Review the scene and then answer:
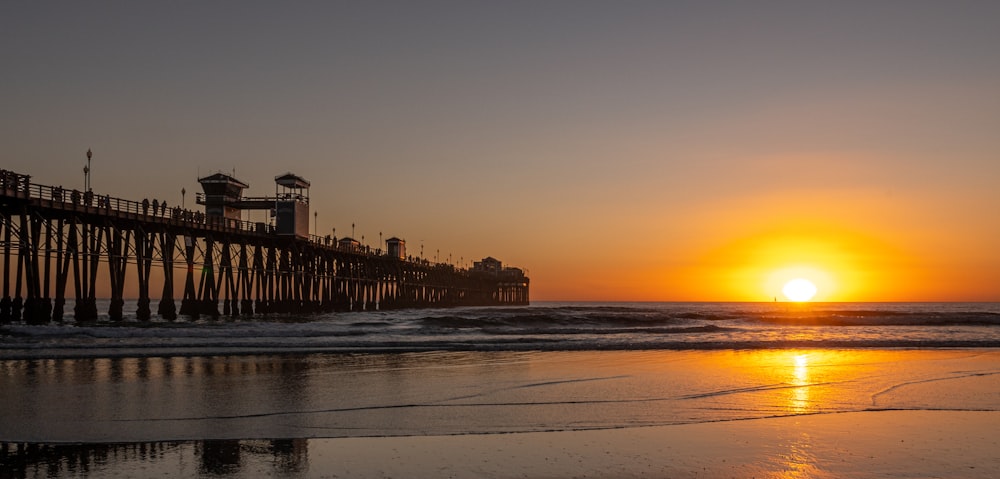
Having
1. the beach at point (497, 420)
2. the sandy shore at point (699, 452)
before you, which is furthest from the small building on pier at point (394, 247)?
the sandy shore at point (699, 452)

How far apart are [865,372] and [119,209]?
3485 centimetres

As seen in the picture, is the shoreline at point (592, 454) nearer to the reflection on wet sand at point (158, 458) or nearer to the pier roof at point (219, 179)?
the reflection on wet sand at point (158, 458)

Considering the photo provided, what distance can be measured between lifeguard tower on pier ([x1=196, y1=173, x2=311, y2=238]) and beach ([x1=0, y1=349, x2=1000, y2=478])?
39449mm

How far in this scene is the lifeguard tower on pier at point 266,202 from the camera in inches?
2277

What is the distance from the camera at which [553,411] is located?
11.7 metres

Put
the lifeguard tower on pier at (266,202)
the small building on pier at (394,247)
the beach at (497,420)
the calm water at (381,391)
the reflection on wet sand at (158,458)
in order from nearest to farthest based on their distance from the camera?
1. the reflection on wet sand at (158,458)
2. the beach at (497,420)
3. the calm water at (381,391)
4. the lifeguard tower on pier at (266,202)
5. the small building on pier at (394,247)

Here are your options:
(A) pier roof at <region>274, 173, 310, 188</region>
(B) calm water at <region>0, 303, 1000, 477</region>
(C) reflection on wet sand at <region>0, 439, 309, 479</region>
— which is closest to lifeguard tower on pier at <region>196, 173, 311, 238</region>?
(A) pier roof at <region>274, 173, 310, 188</region>

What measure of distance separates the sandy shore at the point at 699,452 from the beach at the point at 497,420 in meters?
0.03

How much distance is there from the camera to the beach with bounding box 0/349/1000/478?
820 cm

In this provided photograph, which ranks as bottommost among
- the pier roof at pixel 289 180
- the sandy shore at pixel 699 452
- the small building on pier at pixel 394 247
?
the sandy shore at pixel 699 452

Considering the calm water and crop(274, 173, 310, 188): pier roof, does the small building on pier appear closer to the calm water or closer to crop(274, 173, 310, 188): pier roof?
crop(274, 173, 310, 188): pier roof

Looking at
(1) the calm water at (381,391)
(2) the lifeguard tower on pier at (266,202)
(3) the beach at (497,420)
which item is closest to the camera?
(3) the beach at (497,420)

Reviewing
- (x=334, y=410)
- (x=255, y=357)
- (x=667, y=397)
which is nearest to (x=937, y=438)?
(x=667, y=397)

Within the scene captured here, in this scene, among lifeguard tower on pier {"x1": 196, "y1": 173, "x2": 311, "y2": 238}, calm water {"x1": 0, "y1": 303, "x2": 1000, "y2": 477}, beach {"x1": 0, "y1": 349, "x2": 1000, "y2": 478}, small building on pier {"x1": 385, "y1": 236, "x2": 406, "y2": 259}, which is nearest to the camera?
beach {"x1": 0, "y1": 349, "x2": 1000, "y2": 478}
